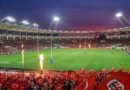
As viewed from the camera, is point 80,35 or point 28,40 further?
point 80,35

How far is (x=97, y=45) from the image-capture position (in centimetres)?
12700

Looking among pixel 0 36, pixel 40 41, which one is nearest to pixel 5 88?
pixel 0 36

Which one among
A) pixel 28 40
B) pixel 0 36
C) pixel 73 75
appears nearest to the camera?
pixel 73 75

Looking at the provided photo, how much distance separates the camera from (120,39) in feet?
443

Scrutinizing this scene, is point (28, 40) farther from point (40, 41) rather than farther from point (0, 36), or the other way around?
point (0, 36)

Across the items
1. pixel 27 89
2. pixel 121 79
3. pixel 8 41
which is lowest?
pixel 27 89

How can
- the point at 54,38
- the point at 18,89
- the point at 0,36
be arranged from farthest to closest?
1. the point at 54,38
2. the point at 0,36
3. the point at 18,89

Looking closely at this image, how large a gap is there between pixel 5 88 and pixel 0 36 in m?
84.8

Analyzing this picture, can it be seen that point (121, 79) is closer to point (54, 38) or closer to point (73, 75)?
point (73, 75)

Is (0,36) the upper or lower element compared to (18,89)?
upper

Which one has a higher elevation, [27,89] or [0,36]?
[0,36]

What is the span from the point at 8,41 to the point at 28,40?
1667cm

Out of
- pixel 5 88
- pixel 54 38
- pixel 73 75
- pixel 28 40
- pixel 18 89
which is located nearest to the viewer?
pixel 18 89

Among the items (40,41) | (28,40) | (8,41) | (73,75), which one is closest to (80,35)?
(40,41)
